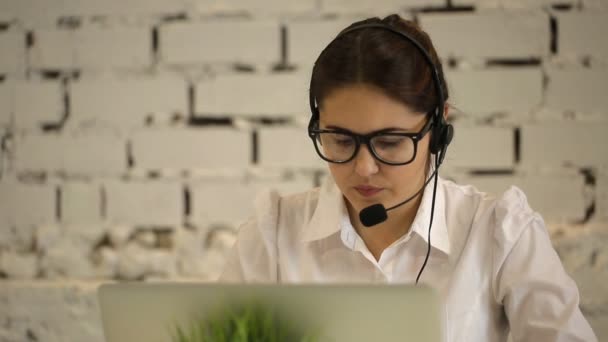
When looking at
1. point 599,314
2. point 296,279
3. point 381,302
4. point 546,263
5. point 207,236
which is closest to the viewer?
point 381,302

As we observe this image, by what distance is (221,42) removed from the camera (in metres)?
1.81

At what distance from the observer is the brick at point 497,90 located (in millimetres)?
1733

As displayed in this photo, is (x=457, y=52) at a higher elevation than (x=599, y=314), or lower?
higher

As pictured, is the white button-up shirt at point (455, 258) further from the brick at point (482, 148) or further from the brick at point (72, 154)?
the brick at point (72, 154)

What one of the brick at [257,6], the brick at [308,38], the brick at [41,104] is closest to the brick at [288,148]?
the brick at [308,38]

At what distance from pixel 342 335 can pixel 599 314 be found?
1095 millimetres

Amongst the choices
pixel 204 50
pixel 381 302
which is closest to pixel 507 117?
pixel 204 50

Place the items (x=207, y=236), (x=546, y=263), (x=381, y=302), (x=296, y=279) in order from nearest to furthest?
1. (x=381, y=302)
2. (x=546, y=263)
3. (x=296, y=279)
4. (x=207, y=236)

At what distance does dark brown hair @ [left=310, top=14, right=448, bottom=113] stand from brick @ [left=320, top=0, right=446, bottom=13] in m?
0.52

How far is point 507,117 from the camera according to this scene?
174 centimetres

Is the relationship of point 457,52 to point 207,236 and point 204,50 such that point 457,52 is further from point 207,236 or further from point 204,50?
point 207,236

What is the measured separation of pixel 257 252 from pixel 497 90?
0.68 metres

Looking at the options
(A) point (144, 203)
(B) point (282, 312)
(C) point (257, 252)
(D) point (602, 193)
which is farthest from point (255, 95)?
(B) point (282, 312)

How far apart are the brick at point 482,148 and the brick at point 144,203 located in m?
0.64
